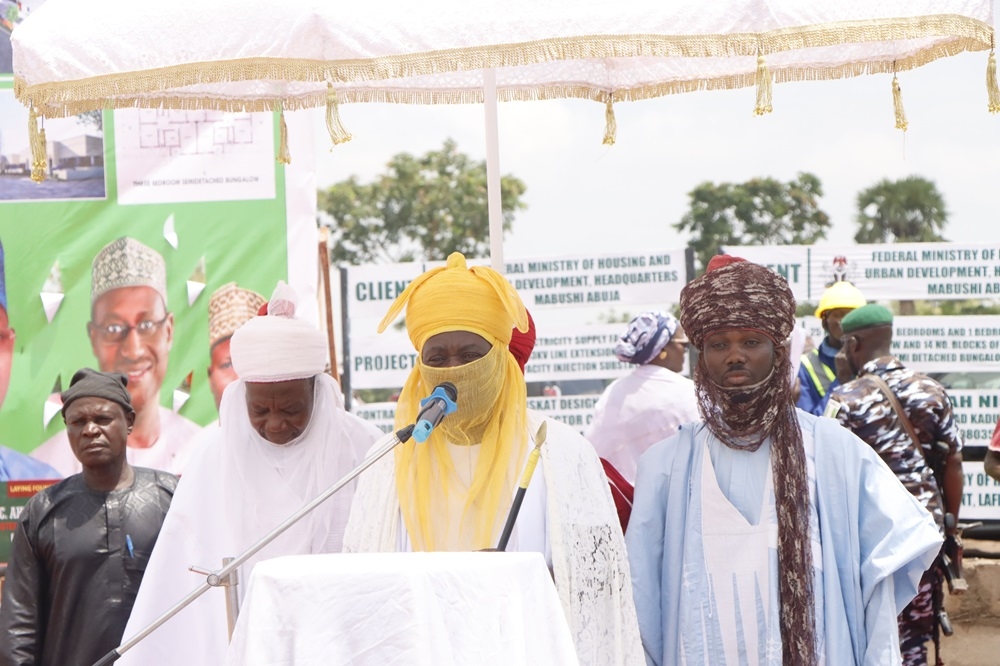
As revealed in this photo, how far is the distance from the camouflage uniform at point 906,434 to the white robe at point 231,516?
2.27m

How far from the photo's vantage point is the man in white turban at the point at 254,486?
413 centimetres

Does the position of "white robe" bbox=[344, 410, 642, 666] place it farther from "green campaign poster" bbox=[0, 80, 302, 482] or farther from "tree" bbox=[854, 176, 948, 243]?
"tree" bbox=[854, 176, 948, 243]

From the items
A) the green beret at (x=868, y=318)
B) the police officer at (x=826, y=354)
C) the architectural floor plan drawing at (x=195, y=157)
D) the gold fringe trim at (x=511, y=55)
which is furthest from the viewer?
the police officer at (x=826, y=354)

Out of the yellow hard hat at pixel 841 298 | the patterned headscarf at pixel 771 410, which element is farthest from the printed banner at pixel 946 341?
the patterned headscarf at pixel 771 410

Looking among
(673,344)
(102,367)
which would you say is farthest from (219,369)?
(673,344)

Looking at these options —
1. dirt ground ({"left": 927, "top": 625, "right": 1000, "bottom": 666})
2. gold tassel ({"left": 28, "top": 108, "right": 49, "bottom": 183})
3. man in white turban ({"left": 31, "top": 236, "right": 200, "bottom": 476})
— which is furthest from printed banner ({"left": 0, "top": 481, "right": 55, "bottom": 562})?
dirt ground ({"left": 927, "top": 625, "right": 1000, "bottom": 666})

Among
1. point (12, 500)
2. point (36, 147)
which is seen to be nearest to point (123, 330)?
point (12, 500)

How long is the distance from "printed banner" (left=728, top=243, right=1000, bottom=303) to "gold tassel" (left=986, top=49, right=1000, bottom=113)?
4.27 meters

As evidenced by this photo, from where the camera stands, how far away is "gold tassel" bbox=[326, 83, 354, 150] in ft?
11.9

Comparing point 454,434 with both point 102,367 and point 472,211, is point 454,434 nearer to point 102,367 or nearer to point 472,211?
point 102,367

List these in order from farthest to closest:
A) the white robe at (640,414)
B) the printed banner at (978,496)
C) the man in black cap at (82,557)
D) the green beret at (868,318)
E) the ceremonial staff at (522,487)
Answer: the printed banner at (978,496), the white robe at (640,414), the green beret at (868,318), the man in black cap at (82,557), the ceremonial staff at (522,487)

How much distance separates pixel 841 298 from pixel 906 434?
2.36 m

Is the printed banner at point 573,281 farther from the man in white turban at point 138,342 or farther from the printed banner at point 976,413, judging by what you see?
the printed banner at point 976,413

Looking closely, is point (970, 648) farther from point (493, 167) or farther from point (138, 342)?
point (138, 342)
